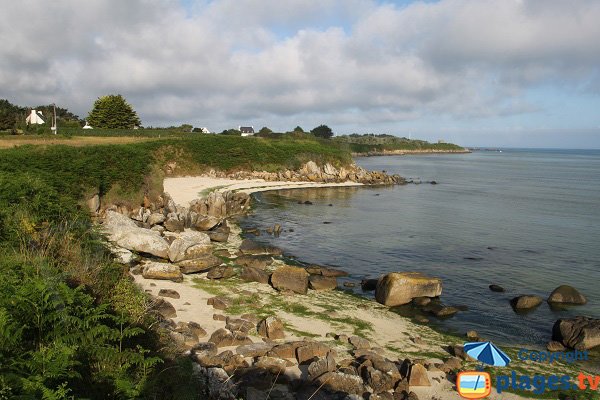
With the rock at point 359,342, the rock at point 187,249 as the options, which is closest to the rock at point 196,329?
the rock at point 359,342

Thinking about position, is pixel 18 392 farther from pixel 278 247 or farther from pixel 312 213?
pixel 312 213

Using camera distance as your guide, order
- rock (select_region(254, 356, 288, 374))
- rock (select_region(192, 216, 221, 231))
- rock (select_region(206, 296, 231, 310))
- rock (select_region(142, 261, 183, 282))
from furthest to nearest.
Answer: rock (select_region(192, 216, 221, 231)), rock (select_region(142, 261, 183, 282)), rock (select_region(206, 296, 231, 310)), rock (select_region(254, 356, 288, 374))

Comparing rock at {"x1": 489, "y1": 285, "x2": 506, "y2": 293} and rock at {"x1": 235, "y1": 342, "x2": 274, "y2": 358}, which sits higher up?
rock at {"x1": 235, "y1": 342, "x2": 274, "y2": 358}

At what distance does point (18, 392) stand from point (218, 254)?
18060 mm

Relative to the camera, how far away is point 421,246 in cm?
2869

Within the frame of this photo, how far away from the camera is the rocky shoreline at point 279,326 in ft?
34.2

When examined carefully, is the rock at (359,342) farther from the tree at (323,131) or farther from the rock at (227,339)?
the tree at (323,131)

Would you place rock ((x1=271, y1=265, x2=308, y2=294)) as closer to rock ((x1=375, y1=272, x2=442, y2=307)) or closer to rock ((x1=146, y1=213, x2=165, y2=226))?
rock ((x1=375, y1=272, x2=442, y2=307))

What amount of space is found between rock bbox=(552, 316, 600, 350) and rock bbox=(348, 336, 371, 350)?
6.76 meters

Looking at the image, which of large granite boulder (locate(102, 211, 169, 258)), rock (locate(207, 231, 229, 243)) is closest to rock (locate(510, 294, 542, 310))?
large granite boulder (locate(102, 211, 169, 258))

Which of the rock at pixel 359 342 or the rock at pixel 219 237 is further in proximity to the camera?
the rock at pixel 219 237

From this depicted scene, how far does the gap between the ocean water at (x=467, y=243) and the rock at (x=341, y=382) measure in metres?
7.00

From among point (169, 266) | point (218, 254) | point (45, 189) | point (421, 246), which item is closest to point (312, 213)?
point (421, 246)

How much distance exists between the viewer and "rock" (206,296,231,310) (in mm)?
15461
